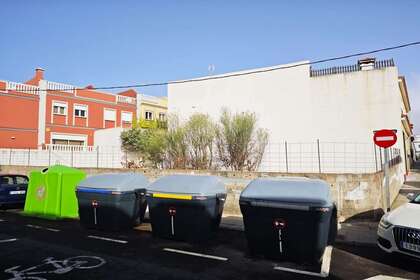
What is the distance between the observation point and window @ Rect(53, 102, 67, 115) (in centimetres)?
2838

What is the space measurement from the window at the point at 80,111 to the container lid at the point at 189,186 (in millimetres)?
26075

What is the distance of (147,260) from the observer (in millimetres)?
5258

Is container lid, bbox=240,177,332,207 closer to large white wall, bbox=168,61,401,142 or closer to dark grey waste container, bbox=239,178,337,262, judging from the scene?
dark grey waste container, bbox=239,178,337,262

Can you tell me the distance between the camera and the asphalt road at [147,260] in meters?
4.62

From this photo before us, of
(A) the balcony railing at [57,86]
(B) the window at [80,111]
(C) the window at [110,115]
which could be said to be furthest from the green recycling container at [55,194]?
(C) the window at [110,115]

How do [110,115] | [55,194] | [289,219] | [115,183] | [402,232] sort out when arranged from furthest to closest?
[110,115], [55,194], [115,183], [289,219], [402,232]

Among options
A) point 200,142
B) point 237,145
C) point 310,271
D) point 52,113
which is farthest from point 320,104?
point 52,113

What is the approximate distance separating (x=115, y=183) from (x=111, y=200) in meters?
0.41

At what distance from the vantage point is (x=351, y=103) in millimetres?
15180

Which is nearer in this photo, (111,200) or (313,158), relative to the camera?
(111,200)

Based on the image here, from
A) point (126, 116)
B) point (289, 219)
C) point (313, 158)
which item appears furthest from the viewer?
point (126, 116)

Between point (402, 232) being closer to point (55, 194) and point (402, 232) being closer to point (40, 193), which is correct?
point (55, 194)

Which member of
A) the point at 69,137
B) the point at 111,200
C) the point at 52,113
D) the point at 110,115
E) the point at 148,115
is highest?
the point at 148,115

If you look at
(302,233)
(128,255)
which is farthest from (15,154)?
(302,233)
